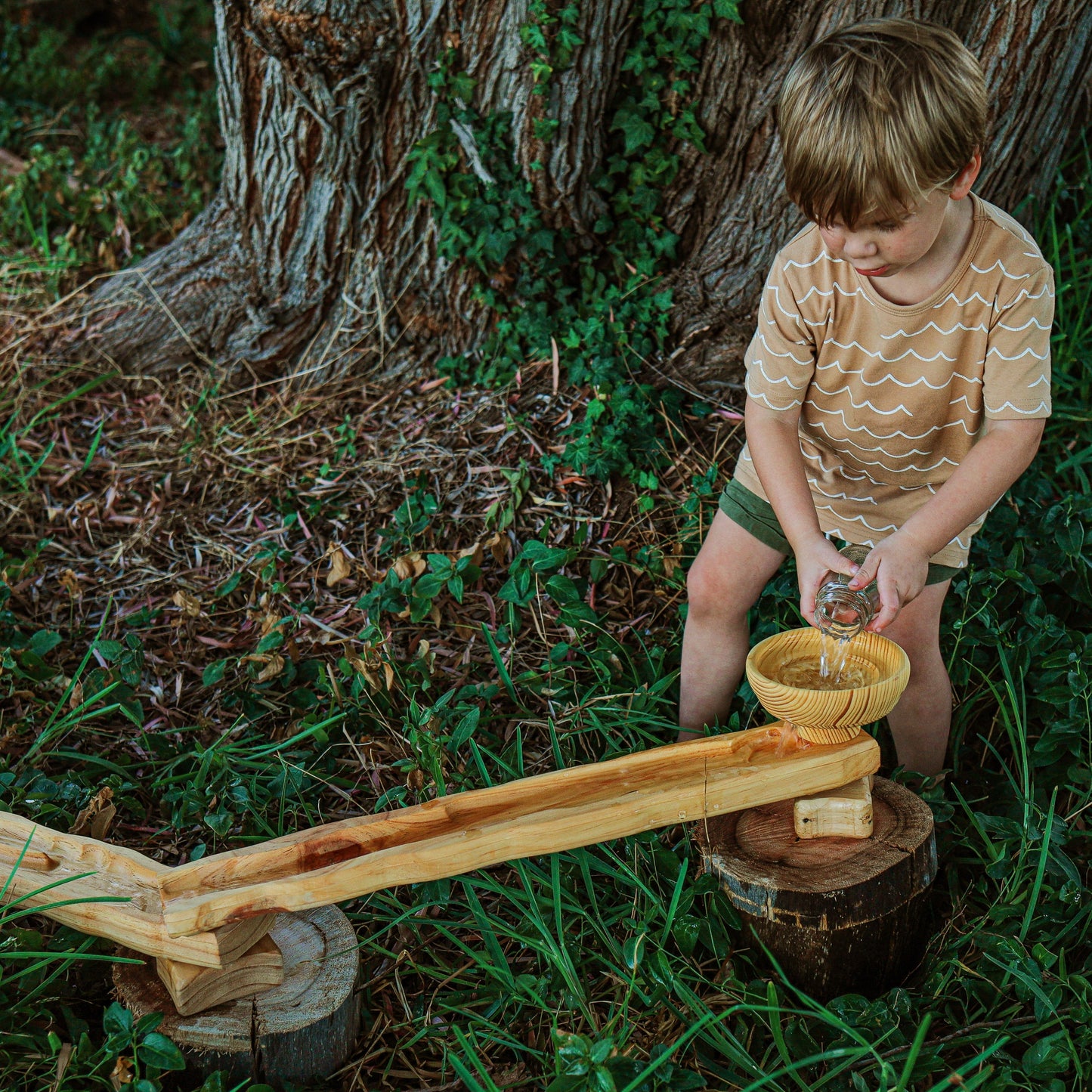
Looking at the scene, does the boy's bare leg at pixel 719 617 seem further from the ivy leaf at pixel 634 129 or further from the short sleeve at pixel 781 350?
the ivy leaf at pixel 634 129

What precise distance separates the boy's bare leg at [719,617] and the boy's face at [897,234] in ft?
2.18

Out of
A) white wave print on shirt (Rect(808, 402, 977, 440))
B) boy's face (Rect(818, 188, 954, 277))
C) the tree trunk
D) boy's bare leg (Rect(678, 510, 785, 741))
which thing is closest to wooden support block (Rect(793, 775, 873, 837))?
boy's bare leg (Rect(678, 510, 785, 741))

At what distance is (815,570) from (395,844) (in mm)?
869

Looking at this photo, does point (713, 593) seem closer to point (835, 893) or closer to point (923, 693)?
point (923, 693)

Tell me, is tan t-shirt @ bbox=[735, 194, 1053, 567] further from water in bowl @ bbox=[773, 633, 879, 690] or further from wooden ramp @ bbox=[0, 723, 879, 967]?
wooden ramp @ bbox=[0, 723, 879, 967]

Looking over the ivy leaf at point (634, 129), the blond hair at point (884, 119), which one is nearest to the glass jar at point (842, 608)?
the blond hair at point (884, 119)

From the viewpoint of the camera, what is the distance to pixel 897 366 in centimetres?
205

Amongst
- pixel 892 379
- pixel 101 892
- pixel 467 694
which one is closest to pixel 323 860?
pixel 101 892

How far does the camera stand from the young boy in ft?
5.58

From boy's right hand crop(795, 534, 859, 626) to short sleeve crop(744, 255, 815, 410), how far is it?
341 millimetres

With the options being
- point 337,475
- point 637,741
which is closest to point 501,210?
point 337,475

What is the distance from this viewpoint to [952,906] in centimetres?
208

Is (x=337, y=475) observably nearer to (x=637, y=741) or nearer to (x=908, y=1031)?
(x=637, y=741)

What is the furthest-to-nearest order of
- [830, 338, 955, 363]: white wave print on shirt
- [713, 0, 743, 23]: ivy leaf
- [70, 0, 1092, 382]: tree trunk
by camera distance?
[70, 0, 1092, 382]: tree trunk
[713, 0, 743, 23]: ivy leaf
[830, 338, 955, 363]: white wave print on shirt
